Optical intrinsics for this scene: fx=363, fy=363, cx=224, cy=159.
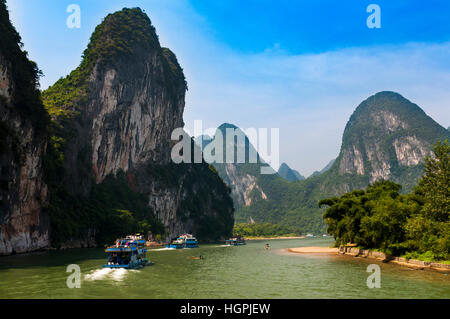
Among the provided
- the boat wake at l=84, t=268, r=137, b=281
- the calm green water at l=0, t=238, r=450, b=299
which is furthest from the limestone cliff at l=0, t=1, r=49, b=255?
the boat wake at l=84, t=268, r=137, b=281

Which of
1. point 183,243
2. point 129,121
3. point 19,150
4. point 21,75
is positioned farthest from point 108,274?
point 129,121

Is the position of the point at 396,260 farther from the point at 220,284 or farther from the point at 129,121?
the point at 129,121

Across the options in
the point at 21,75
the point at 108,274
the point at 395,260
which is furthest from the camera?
the point at 21,75

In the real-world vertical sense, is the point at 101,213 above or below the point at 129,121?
below

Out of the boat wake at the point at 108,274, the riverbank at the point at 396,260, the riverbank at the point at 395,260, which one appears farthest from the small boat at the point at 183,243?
the boat wake at the point at 108,274

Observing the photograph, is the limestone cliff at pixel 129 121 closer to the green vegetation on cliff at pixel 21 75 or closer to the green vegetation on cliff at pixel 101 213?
the green vegetation on cliff at pixel 101 213

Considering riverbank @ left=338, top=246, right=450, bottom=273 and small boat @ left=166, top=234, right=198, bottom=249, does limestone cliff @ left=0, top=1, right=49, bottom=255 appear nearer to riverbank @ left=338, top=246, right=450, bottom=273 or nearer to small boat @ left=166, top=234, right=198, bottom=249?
small boat @ left=166, top=234, right=198, bottom=249
